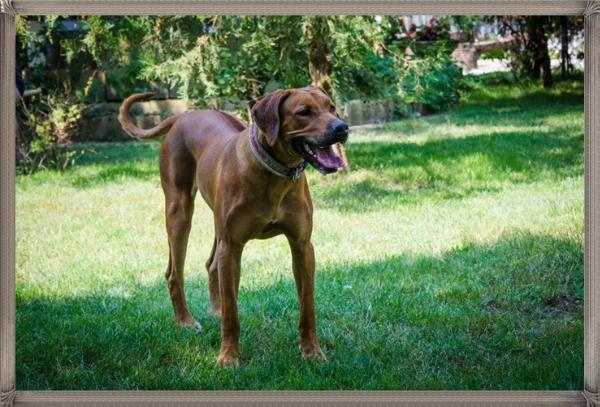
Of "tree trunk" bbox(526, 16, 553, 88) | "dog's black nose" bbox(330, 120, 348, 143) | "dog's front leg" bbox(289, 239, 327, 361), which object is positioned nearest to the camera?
"dog's black nose" bbox(330, 120, 348, 143)

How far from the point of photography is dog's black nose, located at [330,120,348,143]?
9.59 feet

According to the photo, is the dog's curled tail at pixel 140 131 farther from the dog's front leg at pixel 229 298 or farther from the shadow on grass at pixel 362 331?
the dog's front leg at pixel 229 298

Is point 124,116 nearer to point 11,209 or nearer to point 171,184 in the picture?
point 171,184

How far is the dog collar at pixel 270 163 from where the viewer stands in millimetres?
3121

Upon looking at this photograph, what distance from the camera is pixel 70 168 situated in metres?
8.31

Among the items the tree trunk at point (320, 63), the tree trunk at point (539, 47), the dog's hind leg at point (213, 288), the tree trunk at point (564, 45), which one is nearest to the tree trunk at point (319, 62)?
the tree trunk at point (320, 63)

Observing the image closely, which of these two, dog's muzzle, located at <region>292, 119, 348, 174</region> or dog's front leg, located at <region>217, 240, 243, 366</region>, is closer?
dog's muzzle, located at <region>292, 119, 348, 174</region>

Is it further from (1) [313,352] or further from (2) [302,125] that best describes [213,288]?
(2) [302,125]

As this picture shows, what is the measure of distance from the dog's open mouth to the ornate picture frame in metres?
0.54

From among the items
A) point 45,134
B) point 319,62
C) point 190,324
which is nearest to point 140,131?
point 190,324

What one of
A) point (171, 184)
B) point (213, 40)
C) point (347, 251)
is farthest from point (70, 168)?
point (171, 184)

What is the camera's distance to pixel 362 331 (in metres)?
3.64

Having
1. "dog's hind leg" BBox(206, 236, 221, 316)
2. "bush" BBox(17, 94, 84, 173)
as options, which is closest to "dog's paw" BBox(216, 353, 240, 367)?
"dog's hind leg" BBox(206, 236, 221, 316)

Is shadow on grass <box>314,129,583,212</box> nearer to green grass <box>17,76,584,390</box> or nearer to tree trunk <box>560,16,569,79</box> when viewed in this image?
green grass <box>17,76,584,390</box>
